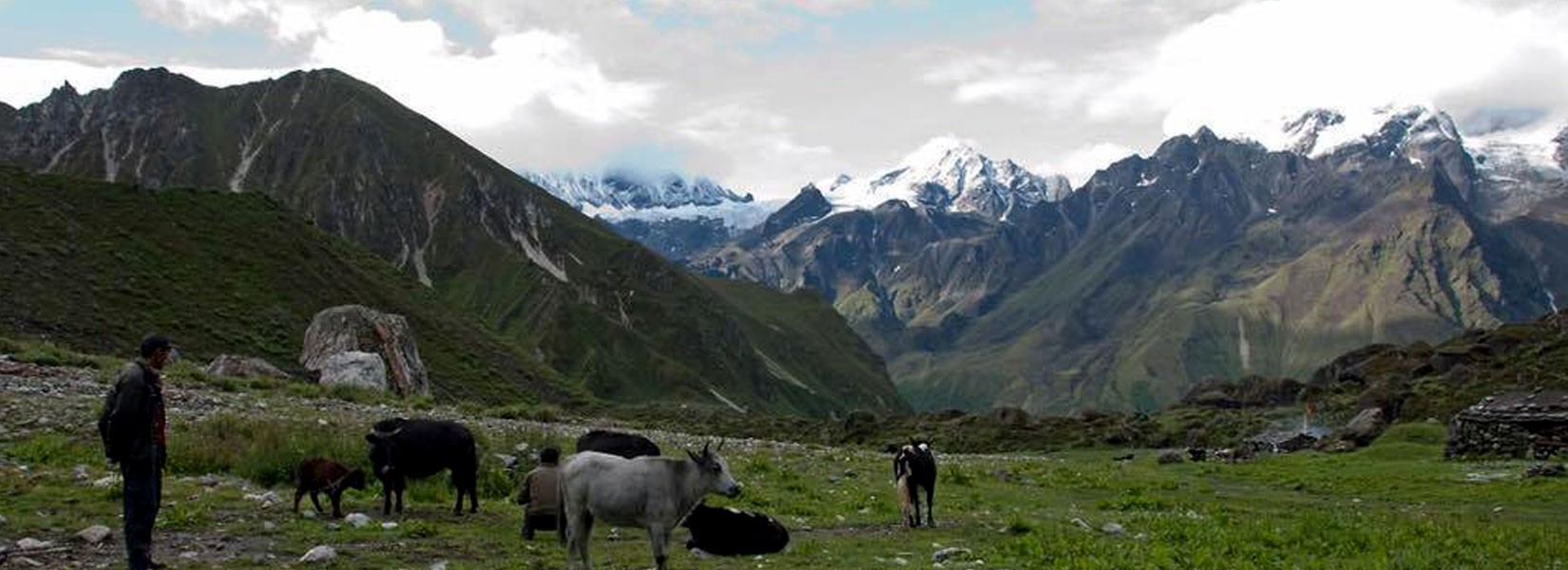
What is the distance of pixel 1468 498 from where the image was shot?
35406mm

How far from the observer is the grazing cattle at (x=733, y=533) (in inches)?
810

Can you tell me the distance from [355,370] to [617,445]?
4023cm

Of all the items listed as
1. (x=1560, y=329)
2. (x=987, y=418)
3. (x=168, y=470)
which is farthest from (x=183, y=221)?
(x=1560, y=329)

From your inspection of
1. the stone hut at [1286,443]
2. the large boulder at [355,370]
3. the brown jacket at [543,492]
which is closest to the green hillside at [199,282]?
the large boulder at [355,370]

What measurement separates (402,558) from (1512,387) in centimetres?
6942

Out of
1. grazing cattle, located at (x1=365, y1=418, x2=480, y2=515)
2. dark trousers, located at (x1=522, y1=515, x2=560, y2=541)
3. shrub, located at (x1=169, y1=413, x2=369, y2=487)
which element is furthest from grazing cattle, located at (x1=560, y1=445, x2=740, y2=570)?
shrub, located at (x1=169, y1=413, x2=369, y2=487)

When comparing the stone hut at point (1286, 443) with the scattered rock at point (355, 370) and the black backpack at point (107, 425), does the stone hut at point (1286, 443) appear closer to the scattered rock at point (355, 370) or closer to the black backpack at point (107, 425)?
the scattered rock at point (355, 370)

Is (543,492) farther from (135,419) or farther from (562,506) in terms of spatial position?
(135,419)

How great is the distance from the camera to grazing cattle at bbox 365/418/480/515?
2253cm

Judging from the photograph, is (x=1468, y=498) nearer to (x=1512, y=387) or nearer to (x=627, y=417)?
(x=1512, y=387)

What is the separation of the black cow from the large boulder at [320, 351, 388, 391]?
3712 centimetres

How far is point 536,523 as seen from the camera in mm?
21359

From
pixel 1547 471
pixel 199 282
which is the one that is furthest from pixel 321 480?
pixel 199 282

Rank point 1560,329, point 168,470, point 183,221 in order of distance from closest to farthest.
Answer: point 168,470 → point 1560,329 → point 183,221
